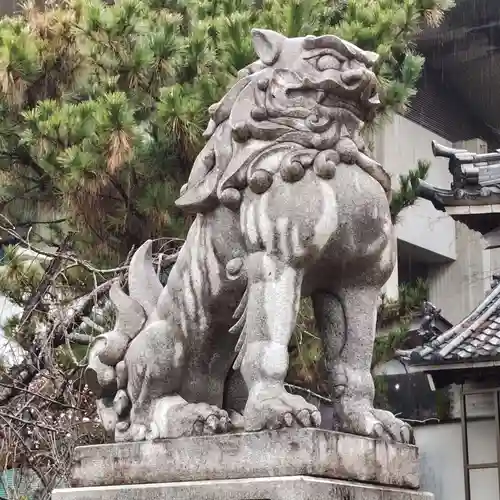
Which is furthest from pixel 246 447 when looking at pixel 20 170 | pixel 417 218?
pixel 417 218

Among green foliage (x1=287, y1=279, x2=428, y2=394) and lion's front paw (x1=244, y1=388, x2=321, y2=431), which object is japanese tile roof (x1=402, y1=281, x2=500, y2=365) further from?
lion's front paw (x1=244, y1=388, x2=321, y2=431)

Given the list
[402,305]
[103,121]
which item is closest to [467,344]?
[402,305]

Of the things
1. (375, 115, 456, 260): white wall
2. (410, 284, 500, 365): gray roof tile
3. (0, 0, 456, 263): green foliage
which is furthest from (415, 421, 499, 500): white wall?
(375, 115, 456, 260): white wall

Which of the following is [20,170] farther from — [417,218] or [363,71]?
[417,218]

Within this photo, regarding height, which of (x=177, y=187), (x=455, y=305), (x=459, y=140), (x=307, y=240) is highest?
(x=459, y=140)

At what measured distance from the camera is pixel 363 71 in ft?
12.2

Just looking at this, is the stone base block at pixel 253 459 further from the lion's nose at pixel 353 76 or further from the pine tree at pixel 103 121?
the pine tree at pixel 103 121

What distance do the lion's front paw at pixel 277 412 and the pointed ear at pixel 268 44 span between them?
1.26 metres

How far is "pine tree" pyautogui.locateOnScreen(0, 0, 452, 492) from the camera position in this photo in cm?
791

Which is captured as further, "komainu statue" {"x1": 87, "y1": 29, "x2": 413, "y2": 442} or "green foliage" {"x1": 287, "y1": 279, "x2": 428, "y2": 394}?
"green foliage" {"x1": 287, "y1": 279, "x2": 428, "y2": 394}

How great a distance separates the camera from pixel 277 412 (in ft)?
11.0

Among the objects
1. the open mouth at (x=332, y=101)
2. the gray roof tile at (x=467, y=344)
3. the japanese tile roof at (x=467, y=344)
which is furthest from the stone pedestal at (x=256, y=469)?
the gray roof tile at (x=467, y=344)

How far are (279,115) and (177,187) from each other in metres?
4.63

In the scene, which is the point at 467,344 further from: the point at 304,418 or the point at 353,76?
the point at 304,418
